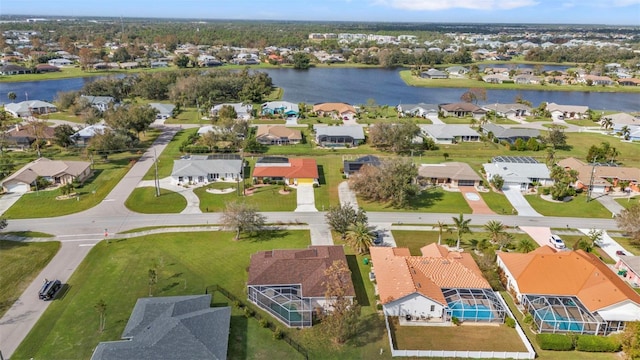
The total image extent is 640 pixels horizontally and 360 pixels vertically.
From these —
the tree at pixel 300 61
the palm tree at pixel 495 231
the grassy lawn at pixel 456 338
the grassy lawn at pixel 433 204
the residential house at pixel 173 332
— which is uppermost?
the tree at pixel 300 61

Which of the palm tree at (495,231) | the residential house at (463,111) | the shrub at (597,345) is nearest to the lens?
the shrub at (597,345)

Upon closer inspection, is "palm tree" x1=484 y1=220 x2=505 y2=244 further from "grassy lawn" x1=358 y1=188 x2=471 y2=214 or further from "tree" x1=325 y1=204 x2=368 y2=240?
"tree" x1=325 y1=204 x2=368 y2=240

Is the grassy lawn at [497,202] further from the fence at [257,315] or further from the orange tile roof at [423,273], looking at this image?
the fence at [257,315]

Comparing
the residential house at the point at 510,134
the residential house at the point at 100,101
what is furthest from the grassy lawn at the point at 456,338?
the residential house at the point at 100,101

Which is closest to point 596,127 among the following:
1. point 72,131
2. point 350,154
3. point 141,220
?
point 350,154

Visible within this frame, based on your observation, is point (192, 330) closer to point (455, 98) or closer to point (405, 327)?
point (405, 327)

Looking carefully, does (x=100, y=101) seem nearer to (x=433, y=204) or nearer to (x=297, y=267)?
(x=433, y=204)

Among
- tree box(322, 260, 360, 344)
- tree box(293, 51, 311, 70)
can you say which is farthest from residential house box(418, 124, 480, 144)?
tree box(293, 51, 311, 70)
